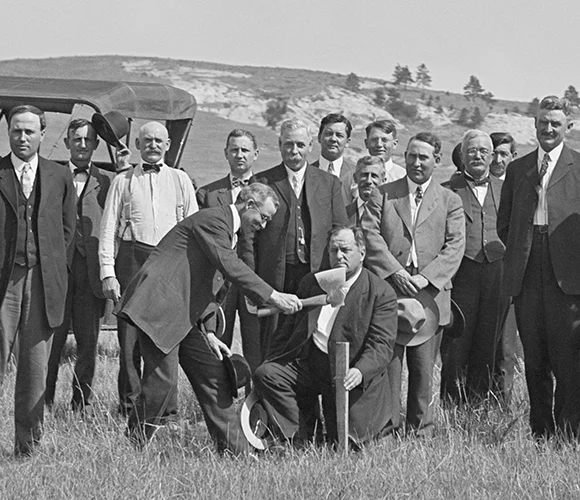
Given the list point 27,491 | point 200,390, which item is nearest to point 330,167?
point 200,390

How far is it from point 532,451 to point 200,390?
1.98 m

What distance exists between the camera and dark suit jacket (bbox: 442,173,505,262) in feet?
26.1

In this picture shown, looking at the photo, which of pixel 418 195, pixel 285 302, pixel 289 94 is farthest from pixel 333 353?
pixel 289 94

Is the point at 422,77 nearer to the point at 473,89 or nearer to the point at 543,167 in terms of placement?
the point at 473,89

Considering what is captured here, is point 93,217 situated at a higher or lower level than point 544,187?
lower

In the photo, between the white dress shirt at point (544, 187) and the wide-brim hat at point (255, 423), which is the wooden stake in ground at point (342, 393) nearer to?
the wide-brim hat at point (255, 423)

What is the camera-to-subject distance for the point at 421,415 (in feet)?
22.9

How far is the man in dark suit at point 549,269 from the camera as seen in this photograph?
661 cm

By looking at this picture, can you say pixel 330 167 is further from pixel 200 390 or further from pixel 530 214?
pixel 200 390

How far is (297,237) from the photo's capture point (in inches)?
295

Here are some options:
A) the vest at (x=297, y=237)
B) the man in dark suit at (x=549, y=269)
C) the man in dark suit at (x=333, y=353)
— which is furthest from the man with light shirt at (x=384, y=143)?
the man in dark suit at (x=333, y=353)

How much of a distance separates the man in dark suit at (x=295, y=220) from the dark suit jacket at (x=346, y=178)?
251 mm

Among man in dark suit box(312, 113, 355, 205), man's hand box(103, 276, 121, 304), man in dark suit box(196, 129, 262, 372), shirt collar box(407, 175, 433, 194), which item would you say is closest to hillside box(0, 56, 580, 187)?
man in dark suit box(312, 113, 355, 205)

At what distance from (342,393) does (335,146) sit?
269 centimetres
